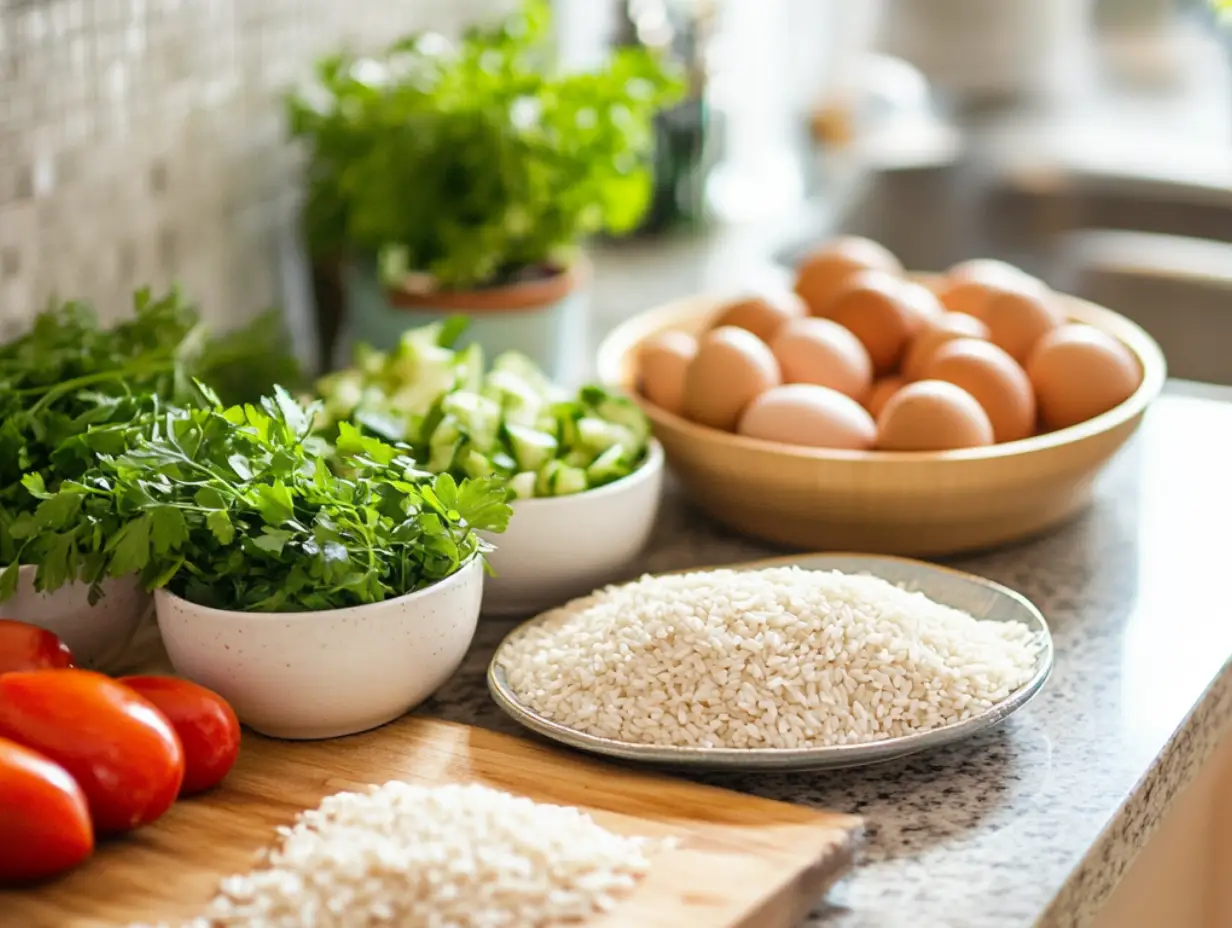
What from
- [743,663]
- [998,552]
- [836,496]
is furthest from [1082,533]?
[743,663]

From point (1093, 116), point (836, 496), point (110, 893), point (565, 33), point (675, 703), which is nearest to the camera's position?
point (110, 893)

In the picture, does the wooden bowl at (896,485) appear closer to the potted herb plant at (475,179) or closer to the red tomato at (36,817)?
the potted herb plant at (475,179)

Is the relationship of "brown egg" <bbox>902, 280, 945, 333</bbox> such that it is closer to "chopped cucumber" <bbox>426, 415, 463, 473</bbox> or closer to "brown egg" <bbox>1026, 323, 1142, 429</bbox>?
"brown egg" <bbox>1026, 323, 1142, 429</bbox>

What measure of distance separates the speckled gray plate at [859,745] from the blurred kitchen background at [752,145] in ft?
1.96

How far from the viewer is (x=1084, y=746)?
38.7 inches

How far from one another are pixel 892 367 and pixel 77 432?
0.70 m

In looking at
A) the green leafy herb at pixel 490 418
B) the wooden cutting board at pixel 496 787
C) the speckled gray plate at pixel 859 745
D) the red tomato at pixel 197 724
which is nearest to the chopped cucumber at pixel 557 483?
the green leafy herb at pixel 490 418

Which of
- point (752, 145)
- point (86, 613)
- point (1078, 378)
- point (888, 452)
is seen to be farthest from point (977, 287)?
point (752, 145)

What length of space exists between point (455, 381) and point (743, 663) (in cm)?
39

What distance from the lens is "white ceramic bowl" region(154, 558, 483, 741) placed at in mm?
926

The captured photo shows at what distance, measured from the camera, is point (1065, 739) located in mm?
994

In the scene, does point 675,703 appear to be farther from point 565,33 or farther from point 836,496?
point 565,33

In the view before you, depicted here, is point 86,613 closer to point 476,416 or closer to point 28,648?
point 28,648

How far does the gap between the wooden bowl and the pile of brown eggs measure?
0.06 feet
